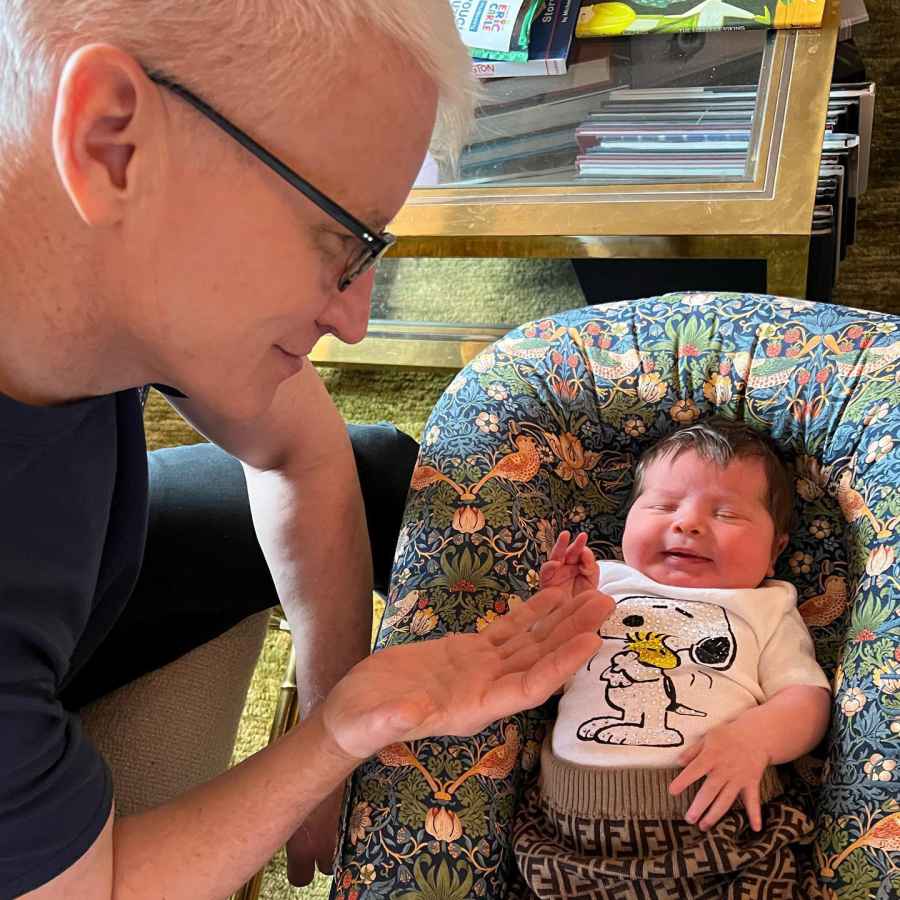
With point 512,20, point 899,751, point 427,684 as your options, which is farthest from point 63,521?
point 512,20

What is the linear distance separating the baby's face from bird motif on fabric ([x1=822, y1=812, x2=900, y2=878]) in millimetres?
345

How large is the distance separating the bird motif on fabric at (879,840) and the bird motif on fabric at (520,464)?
1.72 ft

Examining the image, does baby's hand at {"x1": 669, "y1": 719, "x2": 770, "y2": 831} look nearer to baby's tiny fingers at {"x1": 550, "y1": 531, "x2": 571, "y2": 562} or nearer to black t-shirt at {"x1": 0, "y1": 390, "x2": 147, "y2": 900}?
baby's tiny fingers at {"x1": 550, "y1": 531, "x2": 571, "y2": 562}

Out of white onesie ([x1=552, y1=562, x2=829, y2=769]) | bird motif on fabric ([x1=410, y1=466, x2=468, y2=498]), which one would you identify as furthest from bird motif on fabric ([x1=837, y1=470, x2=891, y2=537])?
bird motif on fabric ([x1=410, y1=466, x2=468, y2=498])

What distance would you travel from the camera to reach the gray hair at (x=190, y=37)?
645 mm

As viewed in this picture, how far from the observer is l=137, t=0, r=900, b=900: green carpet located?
2.13 m

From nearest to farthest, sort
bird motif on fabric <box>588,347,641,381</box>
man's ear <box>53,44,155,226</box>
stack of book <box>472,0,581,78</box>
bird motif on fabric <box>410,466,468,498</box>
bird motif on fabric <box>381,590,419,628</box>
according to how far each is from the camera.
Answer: man's ear <box>53,44,155,226</box> < bird motif on fabric <box>381,590,419,628</box> < bird motif on fabric <box>410,466,468,498</box> < bird motif on fabric <box>588,347,641,381</box> < stack of book <box>472,0,581,78</box>

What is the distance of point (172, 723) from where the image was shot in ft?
3.75

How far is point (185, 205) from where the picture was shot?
2.25ft

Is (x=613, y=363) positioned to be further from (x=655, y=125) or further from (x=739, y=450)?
(x=655, y=125)

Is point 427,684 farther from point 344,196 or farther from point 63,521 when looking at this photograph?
point 344,196

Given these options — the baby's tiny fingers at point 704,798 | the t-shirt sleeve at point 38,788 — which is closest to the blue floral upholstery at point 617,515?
the baby's tiny fingers at point 704,798

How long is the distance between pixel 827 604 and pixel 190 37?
3.20ft

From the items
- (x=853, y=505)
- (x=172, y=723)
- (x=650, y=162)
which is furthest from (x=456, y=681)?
(x=650, y=162)
